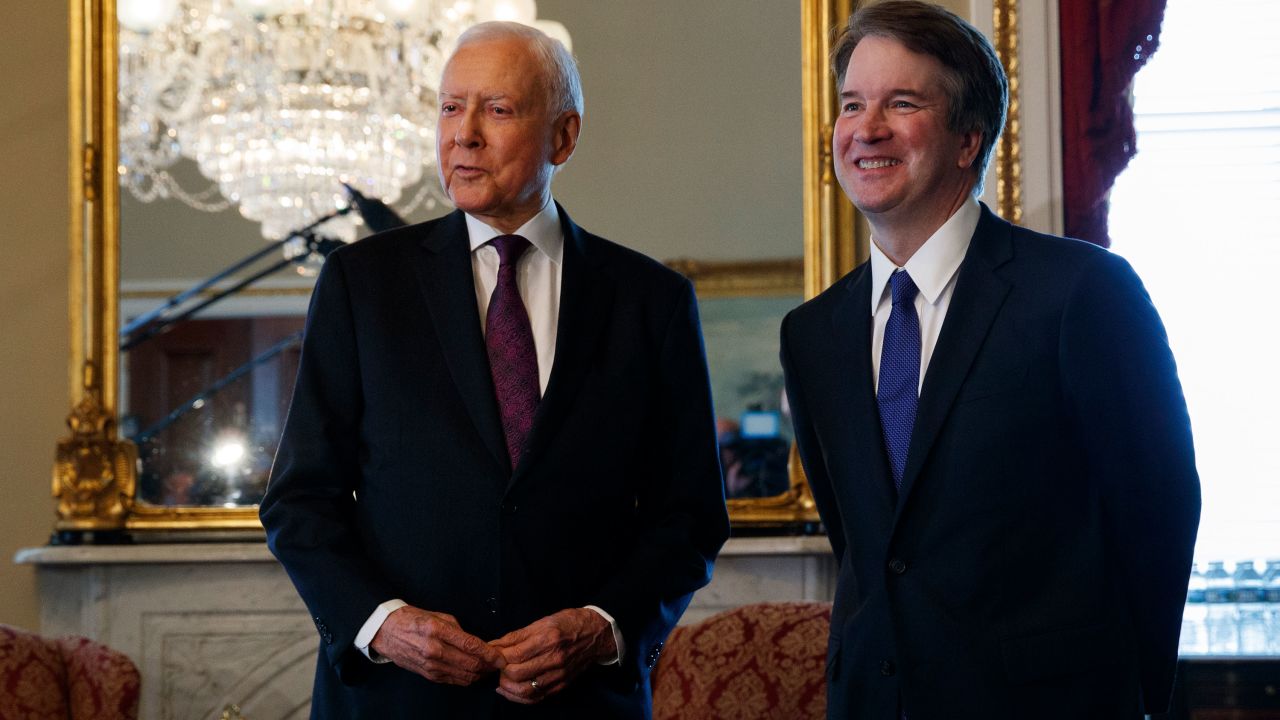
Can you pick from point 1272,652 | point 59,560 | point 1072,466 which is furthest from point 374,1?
point 1272,652

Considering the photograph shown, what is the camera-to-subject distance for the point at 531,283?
6.70ft

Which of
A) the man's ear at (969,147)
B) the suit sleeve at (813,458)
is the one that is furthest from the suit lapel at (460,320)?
the man's ear at (969,147)

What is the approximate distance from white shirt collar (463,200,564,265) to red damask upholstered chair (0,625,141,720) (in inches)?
65.2

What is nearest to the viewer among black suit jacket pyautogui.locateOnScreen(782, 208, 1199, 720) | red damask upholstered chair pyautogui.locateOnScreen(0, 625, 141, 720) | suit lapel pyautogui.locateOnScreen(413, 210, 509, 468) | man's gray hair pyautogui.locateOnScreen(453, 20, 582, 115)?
black suit jacket pyautogui.locateOnScreen(782, 208, 1199, 720)

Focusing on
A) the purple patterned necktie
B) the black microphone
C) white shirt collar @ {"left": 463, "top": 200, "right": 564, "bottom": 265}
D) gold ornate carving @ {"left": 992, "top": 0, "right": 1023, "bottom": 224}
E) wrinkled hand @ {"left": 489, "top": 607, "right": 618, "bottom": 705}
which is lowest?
wrinkled hand @ {"left": 489, "top": 607, "right": 618, "bottom": 705}

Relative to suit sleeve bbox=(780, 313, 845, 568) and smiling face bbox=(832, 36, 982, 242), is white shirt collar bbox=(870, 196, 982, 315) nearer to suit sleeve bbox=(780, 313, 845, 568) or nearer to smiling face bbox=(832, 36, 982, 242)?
smiling face bbox=(832, 36, 982, 242)

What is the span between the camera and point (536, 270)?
6.72 ft

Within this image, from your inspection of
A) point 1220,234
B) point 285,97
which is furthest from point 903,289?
point 285,97

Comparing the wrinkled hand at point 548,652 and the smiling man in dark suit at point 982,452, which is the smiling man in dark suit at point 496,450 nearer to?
the wrinkled hand at point 548,652

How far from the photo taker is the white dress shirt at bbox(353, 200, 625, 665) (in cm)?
200

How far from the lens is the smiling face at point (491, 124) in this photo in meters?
1.95

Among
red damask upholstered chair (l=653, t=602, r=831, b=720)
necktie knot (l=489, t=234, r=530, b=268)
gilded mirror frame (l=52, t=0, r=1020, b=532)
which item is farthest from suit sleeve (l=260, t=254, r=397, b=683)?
gilded mirror frame (l=52, t=0, r=1020, b=532)

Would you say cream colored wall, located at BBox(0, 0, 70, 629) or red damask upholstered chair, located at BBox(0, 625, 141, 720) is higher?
cream colored wall, located at BBox(0, 0, 70, 629)

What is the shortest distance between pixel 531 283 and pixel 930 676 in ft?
2.69
